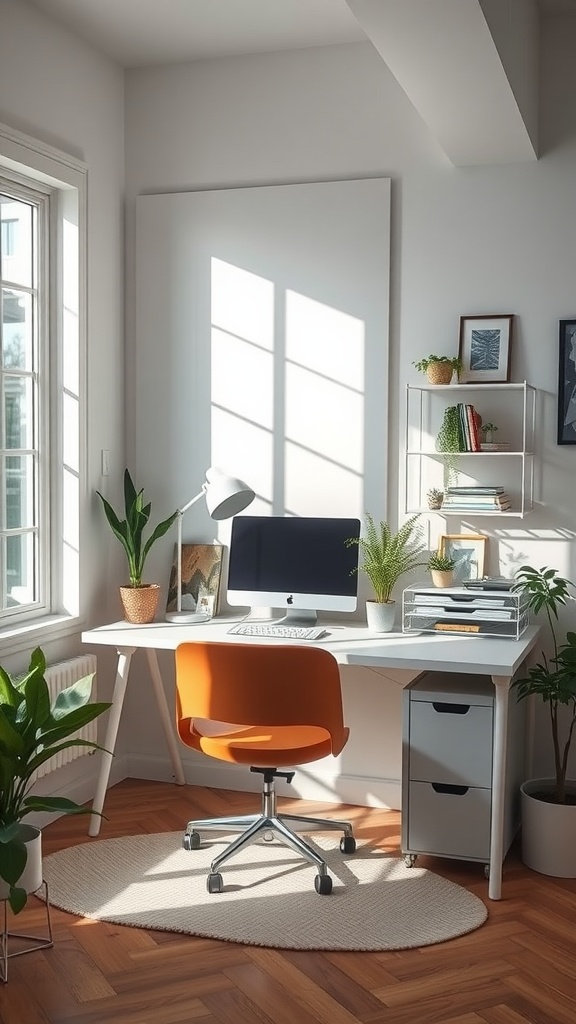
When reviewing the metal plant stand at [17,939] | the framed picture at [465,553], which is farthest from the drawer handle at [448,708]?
the metal plant stand at [17,939]

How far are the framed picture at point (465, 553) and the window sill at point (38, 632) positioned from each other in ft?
4.60

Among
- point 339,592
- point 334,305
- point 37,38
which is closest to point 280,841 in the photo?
point 339,592

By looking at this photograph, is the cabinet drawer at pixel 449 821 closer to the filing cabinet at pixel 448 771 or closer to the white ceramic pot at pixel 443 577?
the filing cabinet at pixel 448 771

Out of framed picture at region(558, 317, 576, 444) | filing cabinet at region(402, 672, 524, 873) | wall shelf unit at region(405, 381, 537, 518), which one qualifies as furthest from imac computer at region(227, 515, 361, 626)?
framed picture at region(558, 317, 576, 444)

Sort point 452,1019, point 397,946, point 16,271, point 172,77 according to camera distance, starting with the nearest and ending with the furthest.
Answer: point 452,1019 < point 397,946 < point 16,271 < point 172,77

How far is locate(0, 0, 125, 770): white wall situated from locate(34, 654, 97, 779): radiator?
0.26 feet

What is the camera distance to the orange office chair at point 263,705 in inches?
118

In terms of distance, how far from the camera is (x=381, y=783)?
156 inches

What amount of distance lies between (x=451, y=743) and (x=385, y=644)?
14.8 inches

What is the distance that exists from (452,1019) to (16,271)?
2.78 metres

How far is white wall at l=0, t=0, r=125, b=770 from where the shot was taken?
141 inches

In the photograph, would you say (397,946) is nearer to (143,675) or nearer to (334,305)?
(143,675)

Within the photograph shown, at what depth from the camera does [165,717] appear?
13.4 feet

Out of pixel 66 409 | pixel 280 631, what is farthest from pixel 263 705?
pixel 66 409
